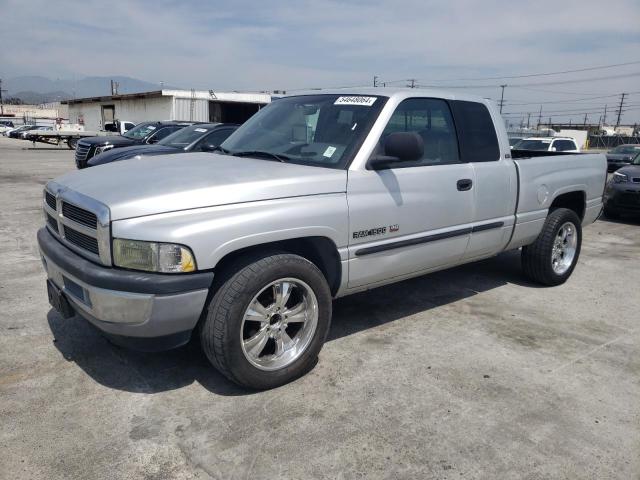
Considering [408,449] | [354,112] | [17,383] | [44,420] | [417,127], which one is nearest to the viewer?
[408,449]

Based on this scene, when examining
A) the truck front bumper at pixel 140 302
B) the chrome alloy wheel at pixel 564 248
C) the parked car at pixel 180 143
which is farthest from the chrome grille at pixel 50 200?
the parked car at pixel 180 143

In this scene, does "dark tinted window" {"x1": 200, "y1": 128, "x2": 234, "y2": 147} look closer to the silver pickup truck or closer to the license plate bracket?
the silver pickup truck

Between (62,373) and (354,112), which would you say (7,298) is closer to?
(62,373)

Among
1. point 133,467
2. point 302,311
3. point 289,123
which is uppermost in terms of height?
point 289,123

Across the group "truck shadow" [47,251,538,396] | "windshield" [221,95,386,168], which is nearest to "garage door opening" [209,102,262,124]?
"truck shadow" [47,251,538,396]

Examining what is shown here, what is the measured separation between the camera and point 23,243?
6555mm

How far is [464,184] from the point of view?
4.13m

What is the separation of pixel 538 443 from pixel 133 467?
81.7 inches

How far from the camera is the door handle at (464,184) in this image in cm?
411

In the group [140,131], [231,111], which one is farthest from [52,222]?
[231,111]

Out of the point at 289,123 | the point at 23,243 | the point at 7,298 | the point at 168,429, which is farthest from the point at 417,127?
the point at 23,243

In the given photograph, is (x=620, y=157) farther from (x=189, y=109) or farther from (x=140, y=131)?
(x=189, y=109)

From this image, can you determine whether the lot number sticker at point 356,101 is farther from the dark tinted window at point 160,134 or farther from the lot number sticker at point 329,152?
the dark tinted window at point 160,134

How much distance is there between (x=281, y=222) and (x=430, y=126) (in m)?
1.75
